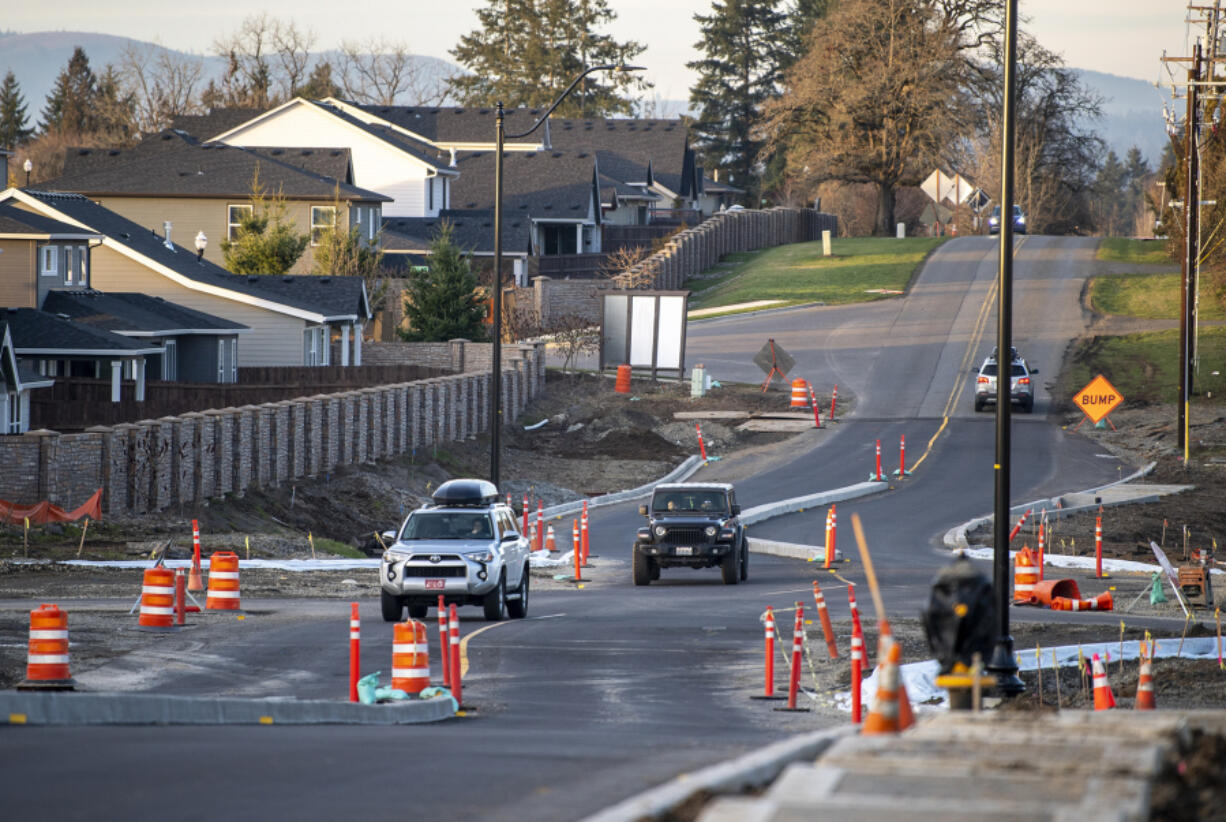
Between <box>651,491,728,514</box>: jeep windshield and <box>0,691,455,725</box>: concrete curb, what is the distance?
1409cm

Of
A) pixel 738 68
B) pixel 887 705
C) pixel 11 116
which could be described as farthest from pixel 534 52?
pixel 887 705

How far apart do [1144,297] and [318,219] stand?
36645mm

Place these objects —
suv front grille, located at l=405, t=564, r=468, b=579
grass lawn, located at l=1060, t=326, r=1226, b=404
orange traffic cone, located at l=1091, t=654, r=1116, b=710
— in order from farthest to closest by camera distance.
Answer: grass lawn, located at l=1060, t=326, r=1226, b=404, suv front grille, located at l=405, t=564, r=468, b=579, orange traffic cone, located at l=1091, t=654, r=1116, b=710

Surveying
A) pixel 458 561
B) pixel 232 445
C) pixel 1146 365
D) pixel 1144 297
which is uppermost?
pixel 1144 297

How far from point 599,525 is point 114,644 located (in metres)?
18.2

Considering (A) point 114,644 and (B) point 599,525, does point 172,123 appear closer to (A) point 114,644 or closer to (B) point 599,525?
(B) point 599,525

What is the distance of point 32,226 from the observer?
48.6 m

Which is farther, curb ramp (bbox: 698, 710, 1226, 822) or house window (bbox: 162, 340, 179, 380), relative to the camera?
house window (bbox: 162, 340, 179, 380)

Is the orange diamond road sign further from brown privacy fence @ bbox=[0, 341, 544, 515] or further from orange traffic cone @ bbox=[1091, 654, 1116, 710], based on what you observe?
orange traffic cone @ bbox=[1091, 654, 1116, 710]

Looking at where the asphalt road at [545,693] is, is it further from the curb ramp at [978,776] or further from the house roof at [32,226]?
the house roof at [32,226]

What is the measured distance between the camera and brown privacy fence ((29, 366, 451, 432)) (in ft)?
134

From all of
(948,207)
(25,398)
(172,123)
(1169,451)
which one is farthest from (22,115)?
(1169,451)

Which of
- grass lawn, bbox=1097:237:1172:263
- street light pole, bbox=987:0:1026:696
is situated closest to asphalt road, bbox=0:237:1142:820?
street light pole, bbox=987:0:1026:696

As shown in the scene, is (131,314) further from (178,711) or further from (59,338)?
(178,711)
